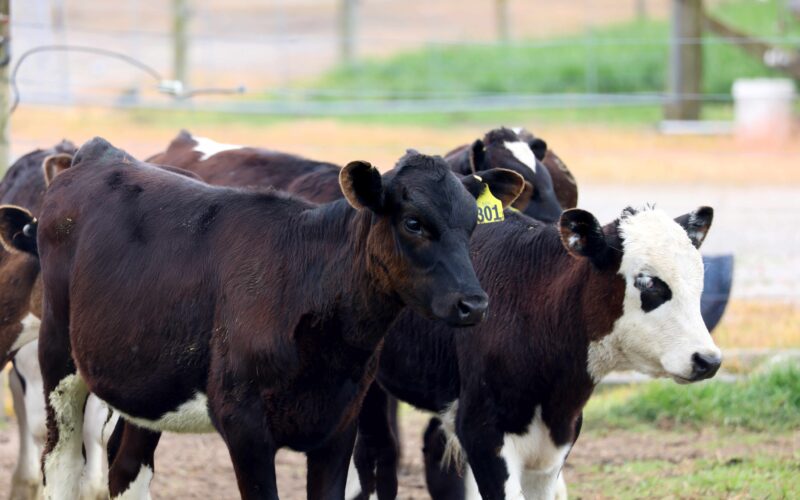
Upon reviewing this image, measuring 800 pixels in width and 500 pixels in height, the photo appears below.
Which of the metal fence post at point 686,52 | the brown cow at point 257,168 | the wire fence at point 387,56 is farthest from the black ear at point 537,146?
the metal fence post at point 686,52

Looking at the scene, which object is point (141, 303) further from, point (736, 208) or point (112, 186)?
point (736, 208)

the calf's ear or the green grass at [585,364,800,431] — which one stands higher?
the calf's ear

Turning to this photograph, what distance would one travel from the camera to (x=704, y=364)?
5.45 m

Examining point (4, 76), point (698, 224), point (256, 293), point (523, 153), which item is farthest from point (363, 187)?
point (4, 76)

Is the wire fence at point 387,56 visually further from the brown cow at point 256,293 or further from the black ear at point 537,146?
the brown cow at point 256,293

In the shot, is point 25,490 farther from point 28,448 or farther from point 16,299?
point 16,299

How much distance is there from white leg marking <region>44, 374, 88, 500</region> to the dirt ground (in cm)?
161

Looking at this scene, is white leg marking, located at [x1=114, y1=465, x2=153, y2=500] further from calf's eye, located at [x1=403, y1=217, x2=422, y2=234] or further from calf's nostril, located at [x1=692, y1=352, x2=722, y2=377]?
calf's nostril, located at [x1=692, y1=352, x2=722, y2=377]

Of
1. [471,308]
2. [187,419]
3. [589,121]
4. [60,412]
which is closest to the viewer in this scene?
[471,308]

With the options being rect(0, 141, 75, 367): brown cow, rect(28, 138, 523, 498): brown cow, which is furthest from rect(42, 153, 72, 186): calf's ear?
rect(28, 138, 523, 498): brown cow

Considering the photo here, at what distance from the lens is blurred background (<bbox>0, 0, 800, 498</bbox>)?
28.5 ft

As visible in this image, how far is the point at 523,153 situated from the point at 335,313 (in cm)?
264

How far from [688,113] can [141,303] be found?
1702 centimetres

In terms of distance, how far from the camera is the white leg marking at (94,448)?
22.9 ft
